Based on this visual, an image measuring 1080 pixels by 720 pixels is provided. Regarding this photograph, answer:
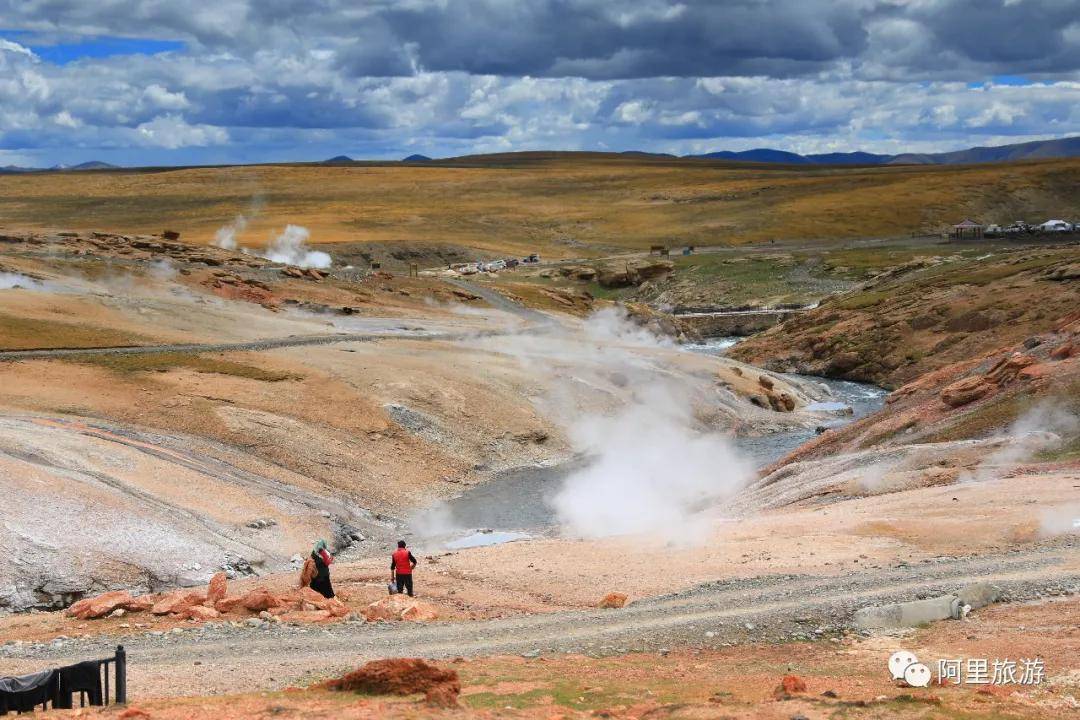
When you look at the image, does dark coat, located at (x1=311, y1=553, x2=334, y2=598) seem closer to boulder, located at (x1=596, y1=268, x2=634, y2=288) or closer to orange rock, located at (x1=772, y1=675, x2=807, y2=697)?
orange rock, located at (x1=772, y1=675, x2=807, y2=697)

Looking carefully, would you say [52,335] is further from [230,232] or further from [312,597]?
[230,232]

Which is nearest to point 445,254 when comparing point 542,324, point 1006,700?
point 542,324

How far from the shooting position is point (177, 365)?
59.2m

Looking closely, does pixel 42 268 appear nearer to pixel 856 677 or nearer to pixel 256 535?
pixel 256 535

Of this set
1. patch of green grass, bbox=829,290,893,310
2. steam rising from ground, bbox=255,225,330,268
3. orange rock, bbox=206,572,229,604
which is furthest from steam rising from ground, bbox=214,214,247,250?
orange rock, bbox=206,572,229,604

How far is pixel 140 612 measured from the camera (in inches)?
1090

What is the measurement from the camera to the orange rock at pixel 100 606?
27.4m

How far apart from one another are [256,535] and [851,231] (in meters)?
143

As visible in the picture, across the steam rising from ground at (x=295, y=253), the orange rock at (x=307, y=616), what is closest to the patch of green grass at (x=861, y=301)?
the steam rising from ground at (x=295, y=253)

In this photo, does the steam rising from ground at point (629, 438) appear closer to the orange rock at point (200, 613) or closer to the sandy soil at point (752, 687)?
the sandy soil at point (752, 687)

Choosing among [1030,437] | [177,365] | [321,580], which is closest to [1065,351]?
[1030,437]

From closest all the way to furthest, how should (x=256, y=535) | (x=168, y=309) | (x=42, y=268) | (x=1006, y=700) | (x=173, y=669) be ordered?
(x=1006, y=700) → (x=173, y=669) → (x=256, y=535) → (x=168, y=309) → (x=42, y=268)

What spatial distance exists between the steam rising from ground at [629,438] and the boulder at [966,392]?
29.6 ft

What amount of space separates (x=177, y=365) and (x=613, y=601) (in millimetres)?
36716
